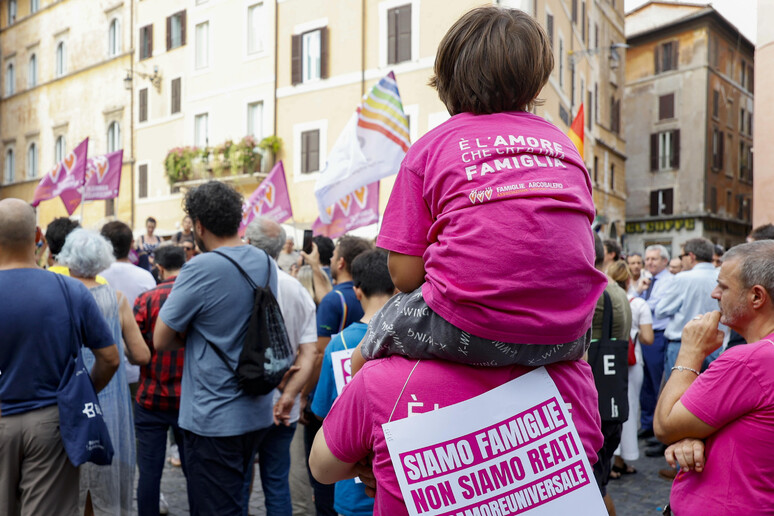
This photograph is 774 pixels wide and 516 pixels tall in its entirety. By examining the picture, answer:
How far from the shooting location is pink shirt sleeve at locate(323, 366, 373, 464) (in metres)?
1.69

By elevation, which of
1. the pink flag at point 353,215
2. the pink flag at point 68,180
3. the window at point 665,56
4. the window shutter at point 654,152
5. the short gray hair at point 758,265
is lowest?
the short gray hair at point 758,265

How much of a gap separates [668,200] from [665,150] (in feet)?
9.10

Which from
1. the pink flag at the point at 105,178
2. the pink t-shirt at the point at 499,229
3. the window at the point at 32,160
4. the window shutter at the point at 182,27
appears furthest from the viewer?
the window at the point at 32,160

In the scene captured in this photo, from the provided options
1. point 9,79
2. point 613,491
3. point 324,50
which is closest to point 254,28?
point 324,50

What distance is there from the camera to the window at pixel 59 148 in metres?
31.4

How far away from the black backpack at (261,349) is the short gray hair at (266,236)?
987 millimetres

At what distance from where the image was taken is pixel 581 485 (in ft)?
5.46

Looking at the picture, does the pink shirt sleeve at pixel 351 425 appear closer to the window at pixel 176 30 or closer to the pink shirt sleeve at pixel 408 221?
the pink shirt sleeve at pixel 408 221

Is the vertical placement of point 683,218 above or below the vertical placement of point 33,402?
above

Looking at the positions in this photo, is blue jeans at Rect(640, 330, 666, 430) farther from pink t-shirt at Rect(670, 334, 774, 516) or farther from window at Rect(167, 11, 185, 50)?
window at Rect(167, 11, 185, 50)

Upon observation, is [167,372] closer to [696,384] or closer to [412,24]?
[696,384]

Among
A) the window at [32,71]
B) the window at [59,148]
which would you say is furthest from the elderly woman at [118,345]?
the window at [32,71]

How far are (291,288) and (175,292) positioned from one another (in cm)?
92

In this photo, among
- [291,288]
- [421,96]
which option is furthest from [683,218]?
[291,288]
